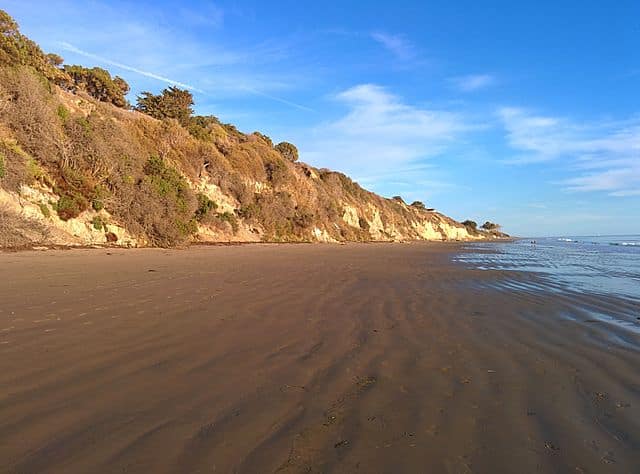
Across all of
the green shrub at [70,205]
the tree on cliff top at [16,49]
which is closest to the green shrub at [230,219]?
the green shrub at [70,205]

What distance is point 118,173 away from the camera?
17922mm

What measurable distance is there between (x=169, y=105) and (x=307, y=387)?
35751 mm

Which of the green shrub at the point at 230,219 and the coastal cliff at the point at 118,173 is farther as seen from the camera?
the green shrub at the point at 230,219

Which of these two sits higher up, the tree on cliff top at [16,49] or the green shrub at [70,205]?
the tree on cliff top at [16,49]

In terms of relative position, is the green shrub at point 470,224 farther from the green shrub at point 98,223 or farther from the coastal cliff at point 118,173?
the green shrub at point 98,223

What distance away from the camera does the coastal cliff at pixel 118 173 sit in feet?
49.0

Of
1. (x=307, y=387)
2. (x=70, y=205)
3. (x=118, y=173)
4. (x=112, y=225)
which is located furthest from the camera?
(x=118, y=173)

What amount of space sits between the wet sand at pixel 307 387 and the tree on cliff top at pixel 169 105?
2823cm

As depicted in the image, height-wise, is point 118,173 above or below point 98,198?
above

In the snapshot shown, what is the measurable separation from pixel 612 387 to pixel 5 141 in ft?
63.5

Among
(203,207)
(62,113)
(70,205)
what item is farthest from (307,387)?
(203,207)

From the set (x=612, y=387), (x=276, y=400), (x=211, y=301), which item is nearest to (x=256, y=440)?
(x=276, y=400)

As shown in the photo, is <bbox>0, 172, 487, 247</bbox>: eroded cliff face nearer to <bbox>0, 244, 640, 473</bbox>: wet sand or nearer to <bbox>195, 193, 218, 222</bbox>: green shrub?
<bbox>195, 193, 218, 222</bbox>: green shrub

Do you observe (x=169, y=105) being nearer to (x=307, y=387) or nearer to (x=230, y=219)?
(x=230, y=219)
